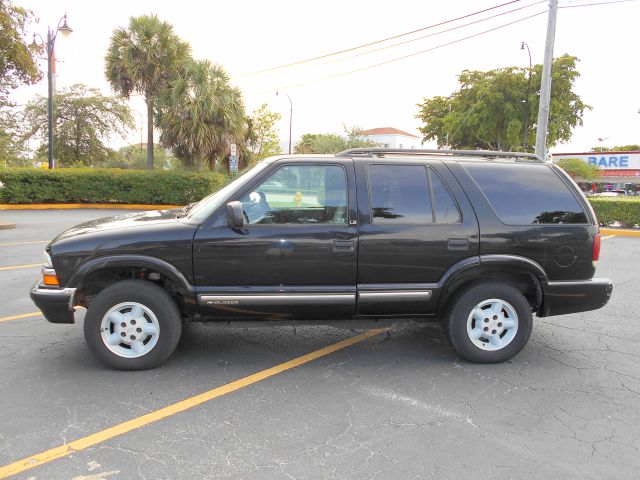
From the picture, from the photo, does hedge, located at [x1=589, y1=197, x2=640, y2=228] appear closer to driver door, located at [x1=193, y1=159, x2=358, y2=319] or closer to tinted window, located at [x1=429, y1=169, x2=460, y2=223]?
tinted window, located at [x1=429, y1=169, x2=460, y2=223]

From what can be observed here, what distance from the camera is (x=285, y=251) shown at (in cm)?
389

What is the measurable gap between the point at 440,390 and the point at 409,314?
0.73 m

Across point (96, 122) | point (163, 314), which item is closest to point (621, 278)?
point (163, 314)

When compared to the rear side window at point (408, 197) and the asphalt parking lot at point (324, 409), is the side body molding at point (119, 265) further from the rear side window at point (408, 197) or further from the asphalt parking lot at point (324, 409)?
the rear side window at point (408, 197)

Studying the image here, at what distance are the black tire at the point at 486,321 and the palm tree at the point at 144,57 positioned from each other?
69.9 feet

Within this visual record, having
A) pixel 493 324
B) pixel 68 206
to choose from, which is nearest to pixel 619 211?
pixel 493 324

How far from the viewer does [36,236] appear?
38.9ft

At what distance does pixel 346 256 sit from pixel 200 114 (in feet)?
63.5

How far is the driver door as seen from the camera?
3.87 meters

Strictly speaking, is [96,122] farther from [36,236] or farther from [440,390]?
[440,390]

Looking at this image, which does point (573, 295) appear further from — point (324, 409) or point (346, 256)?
point (324, 409)

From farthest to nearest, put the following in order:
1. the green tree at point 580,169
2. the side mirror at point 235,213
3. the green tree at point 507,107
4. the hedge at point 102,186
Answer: the green tree at point 580,169, the green tree at point 507,107, the hedge at point 102,186, the side mirror at point 235,213

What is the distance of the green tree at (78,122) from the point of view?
3409 cm

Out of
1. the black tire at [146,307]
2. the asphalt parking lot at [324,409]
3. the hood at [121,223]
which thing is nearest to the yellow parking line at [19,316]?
the asphalt parking lot at [324,409]
